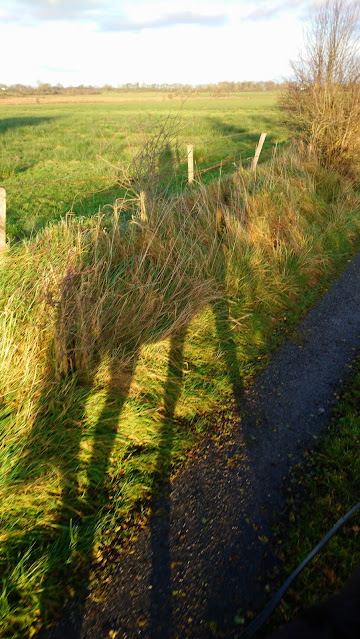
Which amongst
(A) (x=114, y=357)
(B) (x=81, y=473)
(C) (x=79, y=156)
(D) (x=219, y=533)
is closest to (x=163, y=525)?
(D) (x=219, y=533)

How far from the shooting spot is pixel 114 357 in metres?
3.37

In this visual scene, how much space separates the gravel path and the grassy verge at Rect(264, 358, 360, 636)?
107mm

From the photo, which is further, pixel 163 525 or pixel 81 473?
pixel 81 473

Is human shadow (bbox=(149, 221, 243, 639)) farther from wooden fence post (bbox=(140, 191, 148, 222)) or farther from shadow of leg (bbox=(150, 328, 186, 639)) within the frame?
wooden fence post (bbox=(140, 191, 148, 222))

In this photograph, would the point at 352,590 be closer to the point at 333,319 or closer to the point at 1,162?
the point at 333,319

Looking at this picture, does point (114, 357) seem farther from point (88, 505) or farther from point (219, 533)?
point (219, 533)

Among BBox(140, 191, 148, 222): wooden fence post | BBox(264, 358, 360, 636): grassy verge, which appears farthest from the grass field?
BBox(264, 358, 360, 636): grassy verge

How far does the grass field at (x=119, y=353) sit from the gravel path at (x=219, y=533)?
18cm

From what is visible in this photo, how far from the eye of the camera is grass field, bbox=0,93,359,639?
231 centimetres

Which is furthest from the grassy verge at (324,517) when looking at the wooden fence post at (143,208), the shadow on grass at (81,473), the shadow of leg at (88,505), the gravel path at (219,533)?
the wooden fence post at (143,208)

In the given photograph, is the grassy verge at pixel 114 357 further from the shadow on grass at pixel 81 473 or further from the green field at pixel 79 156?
the green field at pixel 79 156

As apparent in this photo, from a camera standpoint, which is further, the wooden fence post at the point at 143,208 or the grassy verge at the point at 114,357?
the wooden fence post at the point at 143,208

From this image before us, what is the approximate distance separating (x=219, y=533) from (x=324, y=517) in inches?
25.3

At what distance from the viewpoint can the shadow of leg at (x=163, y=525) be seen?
1968 millimetres
